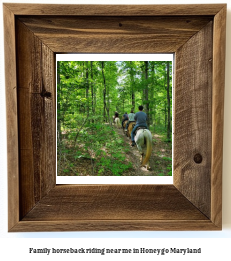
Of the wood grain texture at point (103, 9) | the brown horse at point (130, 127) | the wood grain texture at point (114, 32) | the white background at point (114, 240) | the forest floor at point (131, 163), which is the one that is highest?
the wood grain texture at point (103, 9)

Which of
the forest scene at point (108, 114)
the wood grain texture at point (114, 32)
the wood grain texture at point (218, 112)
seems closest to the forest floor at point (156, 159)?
the forest scene at point (108, 114)

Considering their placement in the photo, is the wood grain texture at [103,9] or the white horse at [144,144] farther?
the white horse at [144,144]

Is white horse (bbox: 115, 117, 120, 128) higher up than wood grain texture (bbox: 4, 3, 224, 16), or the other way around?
wood grain texture (bbox: 4, 3, 224, 16)

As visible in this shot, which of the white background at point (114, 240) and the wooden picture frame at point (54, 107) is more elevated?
the wooden picture frame at point (54, 107)

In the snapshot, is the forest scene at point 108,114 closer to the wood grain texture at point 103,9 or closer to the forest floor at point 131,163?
the forest floor at point 131,163

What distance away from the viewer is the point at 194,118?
1.84ft

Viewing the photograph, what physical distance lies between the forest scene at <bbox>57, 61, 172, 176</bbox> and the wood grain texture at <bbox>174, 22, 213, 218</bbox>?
0.16 ft

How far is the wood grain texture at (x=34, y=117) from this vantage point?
0.55 m

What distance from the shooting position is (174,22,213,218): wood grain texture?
551mm

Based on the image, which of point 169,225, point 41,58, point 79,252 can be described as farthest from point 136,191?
point 41,58

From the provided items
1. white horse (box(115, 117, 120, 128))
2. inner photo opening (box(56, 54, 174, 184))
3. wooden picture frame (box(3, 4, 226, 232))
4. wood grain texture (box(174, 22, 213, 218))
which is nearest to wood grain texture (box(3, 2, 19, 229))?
wooden picture frame (box(3, 4, 226, 232))

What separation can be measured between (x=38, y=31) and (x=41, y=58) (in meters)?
0.07

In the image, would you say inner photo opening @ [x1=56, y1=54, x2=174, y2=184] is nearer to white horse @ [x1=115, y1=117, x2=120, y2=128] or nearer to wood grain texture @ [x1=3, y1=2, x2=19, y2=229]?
white horse @ [x1=115, y1=117, x2=120, y2=128]

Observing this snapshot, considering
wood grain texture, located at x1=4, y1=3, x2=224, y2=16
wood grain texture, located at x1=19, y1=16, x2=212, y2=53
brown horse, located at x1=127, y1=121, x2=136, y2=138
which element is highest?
wood grain texture, located at x1=4, y1=3, x2=224, y2=16
